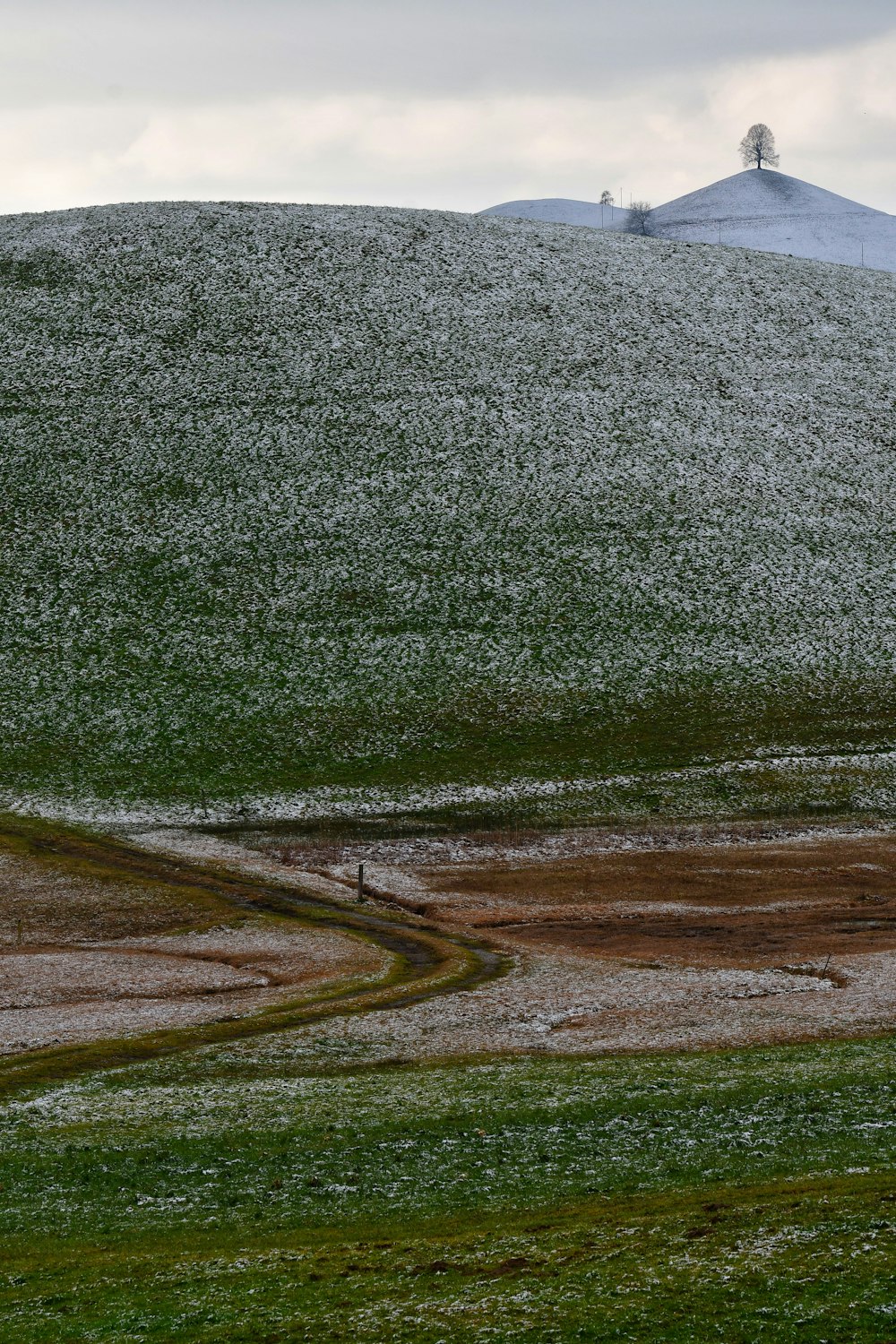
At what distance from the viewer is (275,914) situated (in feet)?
161

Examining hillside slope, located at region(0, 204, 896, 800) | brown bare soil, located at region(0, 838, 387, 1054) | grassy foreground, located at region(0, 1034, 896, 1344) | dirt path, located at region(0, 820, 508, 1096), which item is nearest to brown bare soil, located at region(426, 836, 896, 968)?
dirt path, located at region(0, 820, 508, 1096)

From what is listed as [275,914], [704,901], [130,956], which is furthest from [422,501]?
[130,956]

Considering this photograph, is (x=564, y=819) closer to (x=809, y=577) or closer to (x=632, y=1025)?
(x=632, y=1025)

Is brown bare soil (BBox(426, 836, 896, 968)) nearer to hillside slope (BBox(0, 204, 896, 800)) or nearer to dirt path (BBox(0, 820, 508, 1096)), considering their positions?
dirt path (BBox(0, 820, 508, 1096))

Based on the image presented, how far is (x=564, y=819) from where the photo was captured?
6106 centimetres

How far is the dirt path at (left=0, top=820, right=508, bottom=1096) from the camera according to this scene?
103ft

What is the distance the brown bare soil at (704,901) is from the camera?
148ft

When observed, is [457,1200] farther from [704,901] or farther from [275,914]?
[704,901]

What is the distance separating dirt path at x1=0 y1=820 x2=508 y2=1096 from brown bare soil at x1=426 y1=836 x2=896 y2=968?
3879 millimetres

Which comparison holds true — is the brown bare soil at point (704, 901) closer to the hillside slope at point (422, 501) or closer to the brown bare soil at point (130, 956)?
the brown bare soil at point (130, 956)

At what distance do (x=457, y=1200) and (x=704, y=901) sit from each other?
3245cm

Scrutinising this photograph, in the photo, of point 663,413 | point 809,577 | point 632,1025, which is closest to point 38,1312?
point 632,1025

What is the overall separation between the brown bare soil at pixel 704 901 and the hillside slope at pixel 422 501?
9.95m

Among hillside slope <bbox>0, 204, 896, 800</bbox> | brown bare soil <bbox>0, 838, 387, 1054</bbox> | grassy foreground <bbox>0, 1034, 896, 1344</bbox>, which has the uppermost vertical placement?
hillside slope <bbox>0, 204, 896, 800</bbox>
